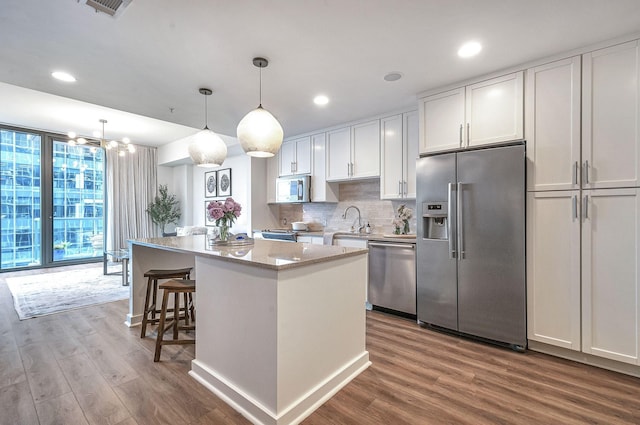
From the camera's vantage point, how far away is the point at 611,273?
217cm

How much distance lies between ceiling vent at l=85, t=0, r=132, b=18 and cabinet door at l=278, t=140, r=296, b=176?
3.21m

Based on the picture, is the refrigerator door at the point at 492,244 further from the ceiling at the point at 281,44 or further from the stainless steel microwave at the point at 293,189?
the stainless steel microwave at the point at 293,189

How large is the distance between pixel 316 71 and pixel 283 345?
228 centimetres

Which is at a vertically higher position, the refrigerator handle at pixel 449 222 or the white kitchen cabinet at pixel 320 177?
the white kitchen cabinet at pixel 320 177

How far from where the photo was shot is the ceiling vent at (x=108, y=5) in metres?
1.68

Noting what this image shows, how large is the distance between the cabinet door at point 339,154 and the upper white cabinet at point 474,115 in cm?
124

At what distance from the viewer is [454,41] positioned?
2.17m

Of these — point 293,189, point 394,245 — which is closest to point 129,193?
point 293,189

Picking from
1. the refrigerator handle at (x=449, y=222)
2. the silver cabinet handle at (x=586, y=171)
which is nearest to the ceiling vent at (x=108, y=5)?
the refrigerator handle at (x=449, y=222)

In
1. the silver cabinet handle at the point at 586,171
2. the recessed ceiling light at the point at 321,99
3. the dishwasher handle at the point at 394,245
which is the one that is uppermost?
the recessed ceiling light at the point at 321,99

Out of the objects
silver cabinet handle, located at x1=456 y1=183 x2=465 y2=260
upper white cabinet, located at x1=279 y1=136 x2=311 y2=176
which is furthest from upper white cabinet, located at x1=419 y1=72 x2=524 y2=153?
upper white cabinet, located at x1=279 y1=136 x2=311 y2=176

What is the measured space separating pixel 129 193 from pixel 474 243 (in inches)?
286

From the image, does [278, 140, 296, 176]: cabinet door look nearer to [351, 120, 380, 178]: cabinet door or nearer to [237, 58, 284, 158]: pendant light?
[351, 120, 380, 178]: cabinet door

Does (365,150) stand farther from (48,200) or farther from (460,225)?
(48,200)
